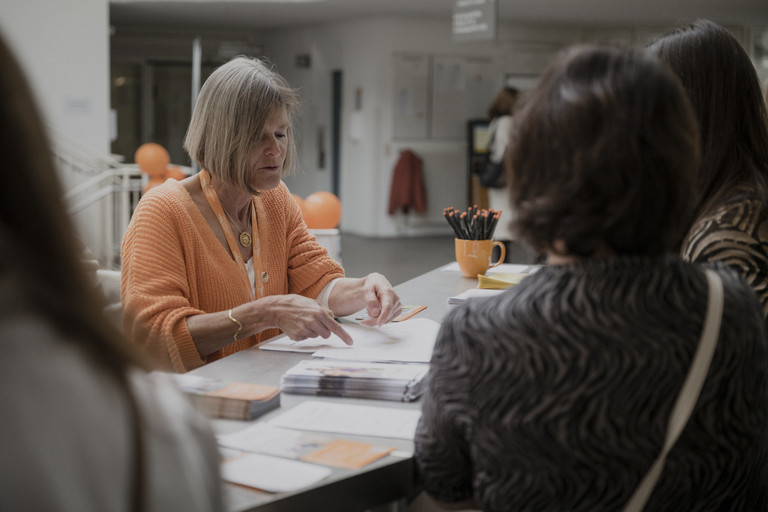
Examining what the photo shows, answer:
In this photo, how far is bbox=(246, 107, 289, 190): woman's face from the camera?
2.26 meters

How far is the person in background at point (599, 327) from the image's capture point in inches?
39.9

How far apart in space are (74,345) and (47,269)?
0.06 m

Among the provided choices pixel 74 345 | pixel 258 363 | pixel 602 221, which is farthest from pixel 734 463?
pixel 258 363

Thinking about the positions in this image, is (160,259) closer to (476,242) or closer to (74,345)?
(476,242)

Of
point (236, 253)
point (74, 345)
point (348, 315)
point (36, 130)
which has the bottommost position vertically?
point (348, 315)

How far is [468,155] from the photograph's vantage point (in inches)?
488

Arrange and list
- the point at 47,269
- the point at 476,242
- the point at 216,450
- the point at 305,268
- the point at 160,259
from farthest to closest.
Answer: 1. the point at 476,242
2. the point at 305,268
3. the point at 160,259
4. the point at 216,450
5. the point at 47,269

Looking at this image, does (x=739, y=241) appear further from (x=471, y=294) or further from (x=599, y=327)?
(x=471, y=294)

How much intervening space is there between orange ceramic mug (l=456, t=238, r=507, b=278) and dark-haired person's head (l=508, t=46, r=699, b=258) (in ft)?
6.02

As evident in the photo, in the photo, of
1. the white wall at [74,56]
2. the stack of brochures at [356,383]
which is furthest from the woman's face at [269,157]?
the white wall at [74,56]

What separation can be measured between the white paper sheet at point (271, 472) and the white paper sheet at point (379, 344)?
58cm

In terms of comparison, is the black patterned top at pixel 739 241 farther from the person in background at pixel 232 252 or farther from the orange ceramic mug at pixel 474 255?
the orange ceramic mug at pixel 474 255

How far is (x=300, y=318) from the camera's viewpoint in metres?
1.91

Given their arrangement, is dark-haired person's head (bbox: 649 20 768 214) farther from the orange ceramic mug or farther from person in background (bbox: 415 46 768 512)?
the orange ceramic mug
